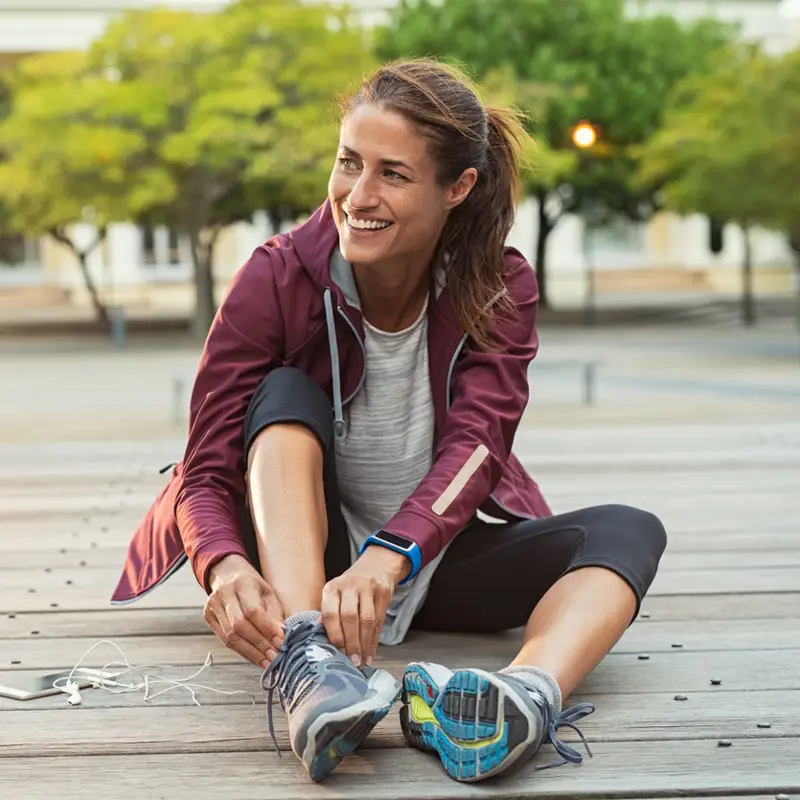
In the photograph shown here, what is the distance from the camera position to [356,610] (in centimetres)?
250

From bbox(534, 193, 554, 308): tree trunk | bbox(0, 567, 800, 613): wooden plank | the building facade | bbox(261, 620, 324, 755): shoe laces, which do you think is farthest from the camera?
the building facade

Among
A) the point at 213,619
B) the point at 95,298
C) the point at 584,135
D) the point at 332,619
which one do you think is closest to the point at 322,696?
the point at 332,619

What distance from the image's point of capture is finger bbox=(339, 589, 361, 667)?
249cm

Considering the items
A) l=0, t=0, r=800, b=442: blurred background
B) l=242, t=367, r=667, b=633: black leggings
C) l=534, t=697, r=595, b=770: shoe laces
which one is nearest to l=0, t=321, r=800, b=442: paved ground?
l=0, t=0, r=800, b=442: blurred background

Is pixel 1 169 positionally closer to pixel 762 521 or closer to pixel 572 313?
pixel 572 313

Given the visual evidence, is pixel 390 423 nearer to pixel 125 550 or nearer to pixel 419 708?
pixel 419 708

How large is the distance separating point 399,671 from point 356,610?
613 mm

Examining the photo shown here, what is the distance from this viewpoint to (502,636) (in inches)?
133

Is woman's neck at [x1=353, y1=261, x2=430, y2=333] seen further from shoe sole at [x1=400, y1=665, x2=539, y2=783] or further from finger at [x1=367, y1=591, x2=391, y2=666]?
shoe sole at [x1=400, y1=665, x2=539, y2=783]

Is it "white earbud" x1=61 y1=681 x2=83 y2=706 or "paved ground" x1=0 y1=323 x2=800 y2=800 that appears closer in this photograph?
"paved ground" x1=0 y1=323 x2=800 y2=800

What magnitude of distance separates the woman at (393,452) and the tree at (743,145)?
53.3 feet

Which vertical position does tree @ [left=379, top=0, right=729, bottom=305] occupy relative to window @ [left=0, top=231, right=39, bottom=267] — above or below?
above

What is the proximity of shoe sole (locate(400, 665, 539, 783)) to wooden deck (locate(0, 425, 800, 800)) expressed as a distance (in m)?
0.04

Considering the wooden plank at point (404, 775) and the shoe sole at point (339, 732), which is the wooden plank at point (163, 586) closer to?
the wooden plank at point (404, 775)
